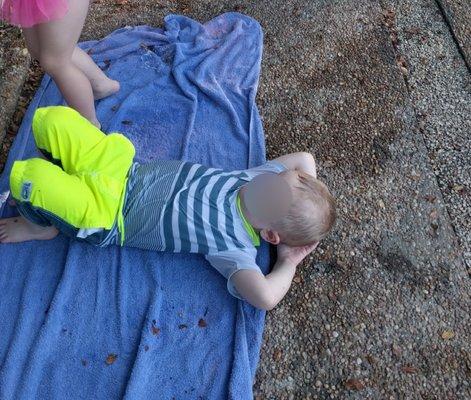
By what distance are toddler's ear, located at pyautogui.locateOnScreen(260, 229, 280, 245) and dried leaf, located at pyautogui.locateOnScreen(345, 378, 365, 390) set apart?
58 cm

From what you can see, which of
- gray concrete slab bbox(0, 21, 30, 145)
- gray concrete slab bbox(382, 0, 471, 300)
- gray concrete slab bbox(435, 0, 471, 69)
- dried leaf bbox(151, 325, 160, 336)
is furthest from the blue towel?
gray concrete slab bbox(435, 0, 471, 69)

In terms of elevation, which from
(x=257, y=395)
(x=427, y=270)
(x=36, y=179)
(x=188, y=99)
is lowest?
(x=257, y=395)

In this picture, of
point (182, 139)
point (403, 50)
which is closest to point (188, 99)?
point (182, 139)

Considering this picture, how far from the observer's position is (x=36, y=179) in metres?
1.87

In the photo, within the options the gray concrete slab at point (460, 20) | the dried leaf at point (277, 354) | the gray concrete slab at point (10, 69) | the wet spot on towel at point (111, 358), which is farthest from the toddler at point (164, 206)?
the gray concrete slab at point (460, 20)

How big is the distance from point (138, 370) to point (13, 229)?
0.76 meters

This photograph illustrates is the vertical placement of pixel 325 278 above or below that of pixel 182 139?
below

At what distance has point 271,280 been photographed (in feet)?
6.68

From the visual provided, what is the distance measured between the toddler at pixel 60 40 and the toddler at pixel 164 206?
187mm

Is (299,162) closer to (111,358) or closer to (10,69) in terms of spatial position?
(111,358)

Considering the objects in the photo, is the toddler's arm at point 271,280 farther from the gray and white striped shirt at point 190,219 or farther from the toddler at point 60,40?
the toddler at point 60,40

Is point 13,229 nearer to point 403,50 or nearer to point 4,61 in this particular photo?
point 4,61

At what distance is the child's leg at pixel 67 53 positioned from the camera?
74.2 inches

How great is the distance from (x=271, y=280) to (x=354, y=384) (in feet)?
1.60
